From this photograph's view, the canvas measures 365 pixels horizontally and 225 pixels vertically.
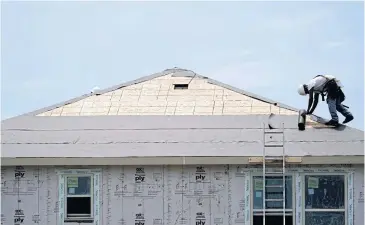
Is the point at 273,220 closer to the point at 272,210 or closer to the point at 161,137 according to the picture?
the point at 272,210

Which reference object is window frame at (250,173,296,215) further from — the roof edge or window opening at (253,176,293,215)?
the roof edge

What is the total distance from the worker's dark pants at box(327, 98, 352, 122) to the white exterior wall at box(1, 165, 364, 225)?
145 centimetres

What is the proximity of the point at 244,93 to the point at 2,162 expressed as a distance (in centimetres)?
592

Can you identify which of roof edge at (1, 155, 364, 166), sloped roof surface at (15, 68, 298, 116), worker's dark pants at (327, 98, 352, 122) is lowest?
roof edge at (1, 155, 364, 166)

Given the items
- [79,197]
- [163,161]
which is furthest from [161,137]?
[79,197]

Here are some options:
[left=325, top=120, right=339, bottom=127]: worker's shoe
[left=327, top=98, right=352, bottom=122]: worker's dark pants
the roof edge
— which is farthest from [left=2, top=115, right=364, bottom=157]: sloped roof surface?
[left=327, top=98, right=352, bottom=122]: worker's dark pants

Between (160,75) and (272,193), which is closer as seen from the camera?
(272,193)

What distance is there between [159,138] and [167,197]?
1.27m

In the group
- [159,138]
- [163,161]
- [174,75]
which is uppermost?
[174,75]

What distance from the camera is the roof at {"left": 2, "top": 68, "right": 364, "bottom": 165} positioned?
12.9 meters

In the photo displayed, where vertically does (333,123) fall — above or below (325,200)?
above

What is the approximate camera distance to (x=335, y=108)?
13.8m

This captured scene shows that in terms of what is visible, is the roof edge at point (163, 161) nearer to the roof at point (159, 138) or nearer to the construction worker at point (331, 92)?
the roof at point (159, 138)

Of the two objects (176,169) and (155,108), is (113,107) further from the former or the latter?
(176,169)
